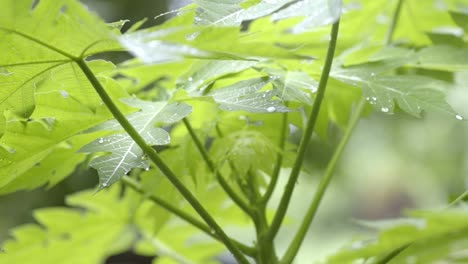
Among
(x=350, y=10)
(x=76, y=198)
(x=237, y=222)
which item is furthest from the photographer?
(x=76, y=198)

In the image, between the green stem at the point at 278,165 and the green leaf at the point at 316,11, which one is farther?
the green stem at the point at 278,165

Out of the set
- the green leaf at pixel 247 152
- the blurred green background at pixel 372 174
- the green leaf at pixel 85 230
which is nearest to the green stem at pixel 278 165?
the green leaf at pixel 247 152

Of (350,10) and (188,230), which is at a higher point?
(350,10)

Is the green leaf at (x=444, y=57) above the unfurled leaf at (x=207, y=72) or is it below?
below

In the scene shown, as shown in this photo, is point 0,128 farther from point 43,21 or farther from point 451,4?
point 451,4

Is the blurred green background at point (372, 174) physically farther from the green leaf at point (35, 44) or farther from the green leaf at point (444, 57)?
the green leaf at point (35, 44)

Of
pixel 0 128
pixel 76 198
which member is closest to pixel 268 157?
pixel 0 128
